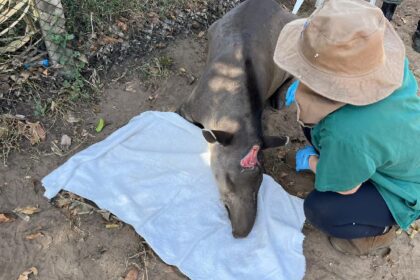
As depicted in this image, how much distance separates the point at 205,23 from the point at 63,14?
6.72 ft

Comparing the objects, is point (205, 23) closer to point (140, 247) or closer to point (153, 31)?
point (153, 31)

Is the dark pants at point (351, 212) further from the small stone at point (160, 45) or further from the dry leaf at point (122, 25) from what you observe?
the dry leaf at point (122, 25)

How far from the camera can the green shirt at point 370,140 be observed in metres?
3.06

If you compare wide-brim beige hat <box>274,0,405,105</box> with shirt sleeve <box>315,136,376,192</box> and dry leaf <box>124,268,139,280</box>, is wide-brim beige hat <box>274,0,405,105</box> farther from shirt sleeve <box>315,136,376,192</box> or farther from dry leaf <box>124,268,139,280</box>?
dry leaf <box>124,268,139,280</box>

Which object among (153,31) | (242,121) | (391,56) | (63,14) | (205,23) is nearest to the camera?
(391,56)

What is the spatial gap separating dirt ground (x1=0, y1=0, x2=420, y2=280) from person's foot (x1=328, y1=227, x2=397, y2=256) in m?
0.06

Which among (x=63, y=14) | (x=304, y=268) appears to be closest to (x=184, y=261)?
(x=304, y=268)

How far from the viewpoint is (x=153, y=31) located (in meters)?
5.99

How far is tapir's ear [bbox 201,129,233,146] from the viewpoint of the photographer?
4.27 m

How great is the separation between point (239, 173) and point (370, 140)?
1.53 metres

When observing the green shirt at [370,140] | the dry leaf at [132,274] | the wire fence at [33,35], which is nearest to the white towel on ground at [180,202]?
the dry leaf at [132,274]

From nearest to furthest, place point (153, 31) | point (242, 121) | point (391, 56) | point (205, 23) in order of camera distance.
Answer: point (391, 56)
point (242, 121)
point (153, 31)
point (205, 23)

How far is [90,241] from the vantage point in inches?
162

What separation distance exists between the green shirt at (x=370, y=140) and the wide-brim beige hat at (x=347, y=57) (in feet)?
0.55
